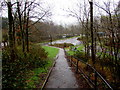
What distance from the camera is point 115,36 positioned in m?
5.73

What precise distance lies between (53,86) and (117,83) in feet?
9.81

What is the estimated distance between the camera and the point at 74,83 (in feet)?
18.0

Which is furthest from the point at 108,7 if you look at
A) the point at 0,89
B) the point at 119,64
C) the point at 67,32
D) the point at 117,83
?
the point at 67,32

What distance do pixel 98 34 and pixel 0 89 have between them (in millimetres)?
6611

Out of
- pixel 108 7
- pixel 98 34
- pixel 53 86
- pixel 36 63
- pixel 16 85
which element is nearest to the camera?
pixel 16 85

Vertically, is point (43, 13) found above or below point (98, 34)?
above

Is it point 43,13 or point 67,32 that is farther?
point 67,32

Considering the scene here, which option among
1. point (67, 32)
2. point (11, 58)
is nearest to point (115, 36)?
point (11, 58)

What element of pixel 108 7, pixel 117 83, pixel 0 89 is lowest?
pixel 117 83

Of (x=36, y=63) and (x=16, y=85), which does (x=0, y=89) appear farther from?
(x=36, y=63)

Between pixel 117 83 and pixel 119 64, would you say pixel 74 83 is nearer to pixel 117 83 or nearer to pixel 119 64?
pixel 117 83

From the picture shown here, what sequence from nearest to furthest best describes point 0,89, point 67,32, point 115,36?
1. point 0,89
2. point 115,36
3. point 67,32

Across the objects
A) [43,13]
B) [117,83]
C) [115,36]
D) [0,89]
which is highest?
[43,13]

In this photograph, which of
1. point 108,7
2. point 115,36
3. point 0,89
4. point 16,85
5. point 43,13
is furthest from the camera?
point 43,13
